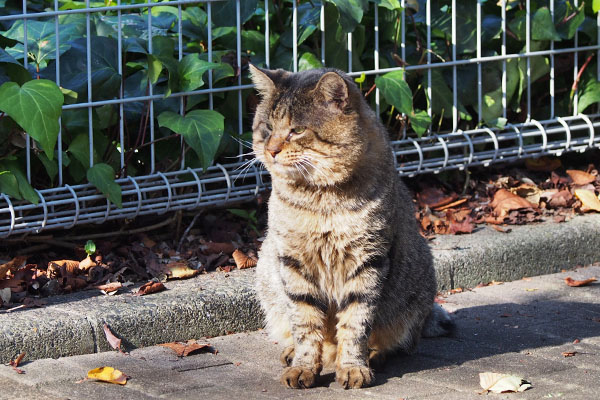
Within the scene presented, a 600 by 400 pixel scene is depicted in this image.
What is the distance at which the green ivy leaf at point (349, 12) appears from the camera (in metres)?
4.87

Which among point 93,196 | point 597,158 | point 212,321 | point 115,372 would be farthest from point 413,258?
point 597,158

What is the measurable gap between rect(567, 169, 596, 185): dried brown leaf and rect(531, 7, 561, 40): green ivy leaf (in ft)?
3.19

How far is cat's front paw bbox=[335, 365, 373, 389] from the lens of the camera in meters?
3.39

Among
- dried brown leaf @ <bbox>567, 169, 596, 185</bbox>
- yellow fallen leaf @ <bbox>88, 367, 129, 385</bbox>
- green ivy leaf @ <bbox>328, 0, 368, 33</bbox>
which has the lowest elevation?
yellow fallen leaf @ <bbox>88, 367, 129, 385</bbox>

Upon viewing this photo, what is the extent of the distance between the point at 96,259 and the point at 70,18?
1.32 meters

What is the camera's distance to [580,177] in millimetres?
6004

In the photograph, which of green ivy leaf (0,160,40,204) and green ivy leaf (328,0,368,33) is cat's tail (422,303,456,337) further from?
green ivy leaf (0,160,40,204)

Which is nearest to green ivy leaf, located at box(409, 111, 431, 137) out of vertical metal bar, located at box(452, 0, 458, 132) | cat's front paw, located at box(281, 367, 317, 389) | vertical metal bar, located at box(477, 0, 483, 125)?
vertical metal bar, located at box(452, 0, 458, 132)

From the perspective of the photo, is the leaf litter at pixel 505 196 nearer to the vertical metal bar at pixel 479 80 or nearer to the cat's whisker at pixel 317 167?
the vertical metal bar at pixel 479 80

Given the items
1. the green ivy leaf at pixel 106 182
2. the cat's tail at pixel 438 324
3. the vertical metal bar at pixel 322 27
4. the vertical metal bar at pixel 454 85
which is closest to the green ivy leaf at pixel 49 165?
the green ivy leaf at pixel 106 182

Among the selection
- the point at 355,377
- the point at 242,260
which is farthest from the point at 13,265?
the point at 355,377

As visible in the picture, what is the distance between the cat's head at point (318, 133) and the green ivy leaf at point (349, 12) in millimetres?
1430

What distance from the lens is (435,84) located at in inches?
215

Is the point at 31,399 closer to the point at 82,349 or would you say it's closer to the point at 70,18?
the point at 82,349
